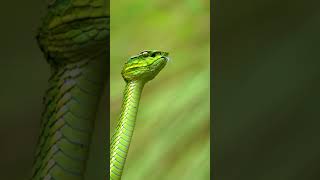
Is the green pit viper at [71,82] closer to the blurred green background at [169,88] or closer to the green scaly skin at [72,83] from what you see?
the green scaly skin at [72,83]

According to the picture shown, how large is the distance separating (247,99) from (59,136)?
1.72 feet

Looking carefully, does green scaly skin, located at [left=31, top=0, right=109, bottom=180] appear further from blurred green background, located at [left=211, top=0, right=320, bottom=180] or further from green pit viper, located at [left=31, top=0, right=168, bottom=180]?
blurred green background, located at [left=211, top=0, right=320, bottom=180]

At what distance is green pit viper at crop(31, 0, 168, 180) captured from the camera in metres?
1.26

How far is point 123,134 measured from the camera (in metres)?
1.16

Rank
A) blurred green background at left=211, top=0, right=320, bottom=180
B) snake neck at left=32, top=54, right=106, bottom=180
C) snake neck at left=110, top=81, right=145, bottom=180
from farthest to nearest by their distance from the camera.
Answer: blurred green background at left=211, top=0, right=320, bottom=180
snake neck at left=32, top=54, right=106, bottom=180
snake neck at left=110, top=81, right=145, bottom=180

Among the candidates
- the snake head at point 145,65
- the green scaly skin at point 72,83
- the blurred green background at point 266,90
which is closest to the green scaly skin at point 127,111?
the snake head at point 145,65

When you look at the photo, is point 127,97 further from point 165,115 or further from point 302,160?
point 302,160

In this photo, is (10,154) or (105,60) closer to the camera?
(105,60)

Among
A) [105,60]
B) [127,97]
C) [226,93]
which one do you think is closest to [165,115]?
[127,97]

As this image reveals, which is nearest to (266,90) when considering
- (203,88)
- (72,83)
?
(203,88)

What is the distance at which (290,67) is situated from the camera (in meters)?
1.60

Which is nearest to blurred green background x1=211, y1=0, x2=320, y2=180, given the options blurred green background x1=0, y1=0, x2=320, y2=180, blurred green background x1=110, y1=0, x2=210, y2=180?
blurred green background x1=0, y1=0, x2=320, y2=180

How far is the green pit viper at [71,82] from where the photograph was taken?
1.26 metres

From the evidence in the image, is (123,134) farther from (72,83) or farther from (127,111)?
(72,83)
